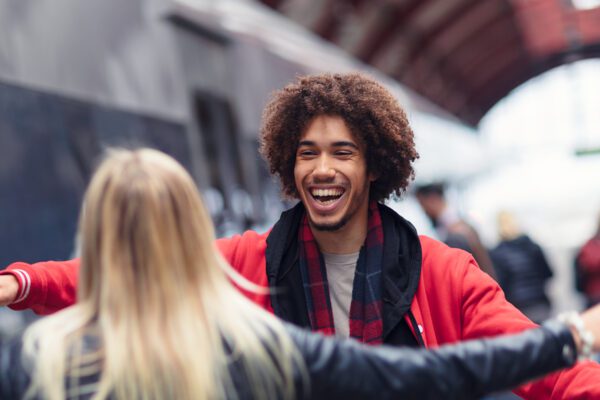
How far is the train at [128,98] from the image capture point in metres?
4.20

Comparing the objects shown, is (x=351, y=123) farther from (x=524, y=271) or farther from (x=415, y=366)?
(x=524, y=271)

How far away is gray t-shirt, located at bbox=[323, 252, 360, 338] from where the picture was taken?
→ 2578mm

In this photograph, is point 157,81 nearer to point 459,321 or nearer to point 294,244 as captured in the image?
point 294,244

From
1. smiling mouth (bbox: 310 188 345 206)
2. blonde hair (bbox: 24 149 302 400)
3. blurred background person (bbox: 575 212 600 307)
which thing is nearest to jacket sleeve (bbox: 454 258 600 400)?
smiling mouth (bbox: 310 188 345 206)

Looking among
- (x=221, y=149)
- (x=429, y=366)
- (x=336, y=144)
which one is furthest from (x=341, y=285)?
(x=221, y=149)

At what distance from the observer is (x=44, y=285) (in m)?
2.51

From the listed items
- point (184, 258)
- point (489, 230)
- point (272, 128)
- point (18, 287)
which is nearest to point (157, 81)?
point (272, 128)

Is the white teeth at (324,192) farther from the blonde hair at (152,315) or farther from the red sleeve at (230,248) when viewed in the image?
the blonde hair at (152,315)

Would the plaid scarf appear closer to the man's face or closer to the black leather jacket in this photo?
the man's face

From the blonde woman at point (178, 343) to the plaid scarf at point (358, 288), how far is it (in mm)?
683

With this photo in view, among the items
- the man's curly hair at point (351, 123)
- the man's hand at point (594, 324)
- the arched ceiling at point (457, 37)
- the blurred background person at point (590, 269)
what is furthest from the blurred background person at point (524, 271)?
the arched ceiling at point (457, 37)

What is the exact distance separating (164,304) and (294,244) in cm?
102

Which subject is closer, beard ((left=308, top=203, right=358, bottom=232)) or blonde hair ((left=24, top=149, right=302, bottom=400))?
blonde hair ((left=24, top=149, right=302, bottom=400))

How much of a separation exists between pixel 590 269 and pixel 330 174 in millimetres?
5381
